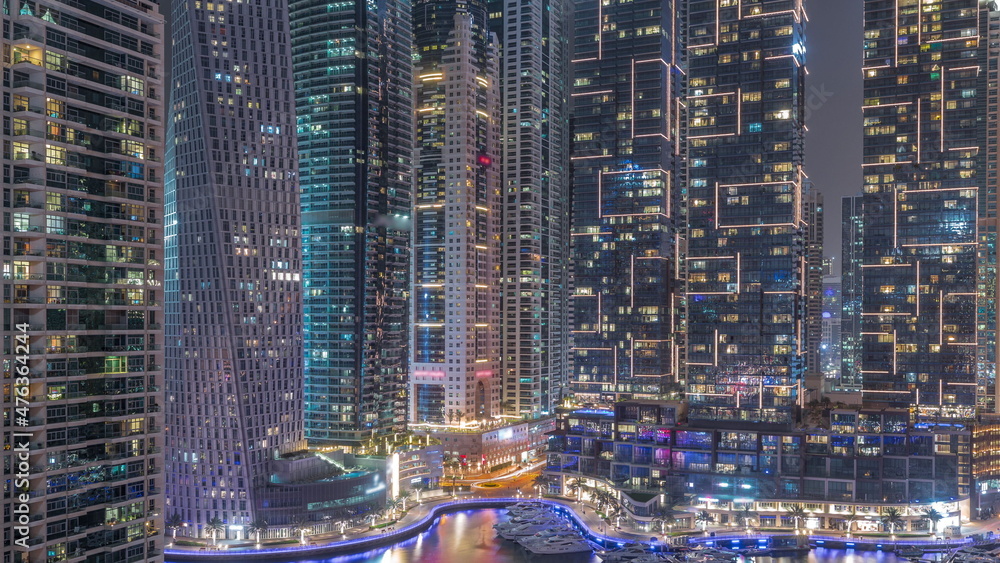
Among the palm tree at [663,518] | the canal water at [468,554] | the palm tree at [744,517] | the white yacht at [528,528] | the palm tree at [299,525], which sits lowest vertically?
the canal water at [468,554]

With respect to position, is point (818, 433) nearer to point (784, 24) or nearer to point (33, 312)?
point (784, 24)

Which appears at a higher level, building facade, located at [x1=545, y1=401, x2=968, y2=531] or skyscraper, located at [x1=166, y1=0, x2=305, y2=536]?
skyscraper, located at [x1=166, y1=0, x2=305, y2=536]

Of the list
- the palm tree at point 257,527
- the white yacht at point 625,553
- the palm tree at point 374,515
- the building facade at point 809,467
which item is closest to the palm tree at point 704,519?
the building facade at point 809,467

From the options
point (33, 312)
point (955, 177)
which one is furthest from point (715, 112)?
point (33, 312)

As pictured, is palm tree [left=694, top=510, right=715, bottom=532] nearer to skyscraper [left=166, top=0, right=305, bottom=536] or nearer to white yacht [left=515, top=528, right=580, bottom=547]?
white yacht [left=515, top=528, right=580, bottom=547]

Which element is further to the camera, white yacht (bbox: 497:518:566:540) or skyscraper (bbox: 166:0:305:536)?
white yacht (bbox: 497:518:566:540)

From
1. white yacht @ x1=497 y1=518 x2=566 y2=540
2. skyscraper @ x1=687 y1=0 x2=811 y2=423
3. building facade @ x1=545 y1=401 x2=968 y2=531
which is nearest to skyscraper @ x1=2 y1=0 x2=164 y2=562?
white yacht @ x1=497 y1=518 x2=566 y2=540

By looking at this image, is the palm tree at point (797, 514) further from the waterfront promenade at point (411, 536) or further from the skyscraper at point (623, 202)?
the skyscraper at point (623, 202)
